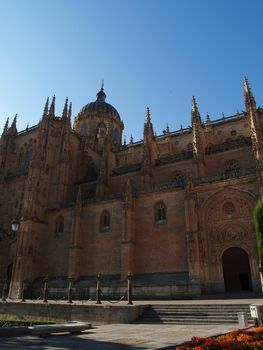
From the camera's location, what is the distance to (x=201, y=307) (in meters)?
15.9

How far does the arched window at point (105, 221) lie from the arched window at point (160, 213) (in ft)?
17.5

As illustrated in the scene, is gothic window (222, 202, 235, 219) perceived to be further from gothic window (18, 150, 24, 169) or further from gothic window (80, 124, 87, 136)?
gothic window (80, 124, 87, 136)

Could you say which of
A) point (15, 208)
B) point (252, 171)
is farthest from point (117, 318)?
point (15, 208)

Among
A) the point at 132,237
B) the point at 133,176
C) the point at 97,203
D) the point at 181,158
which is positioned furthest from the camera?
the point at 133,176

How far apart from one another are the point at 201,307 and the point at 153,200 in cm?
1366

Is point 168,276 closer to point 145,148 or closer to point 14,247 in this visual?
point 145,148

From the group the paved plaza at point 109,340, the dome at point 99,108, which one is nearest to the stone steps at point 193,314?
the paved plaza at point 109,340

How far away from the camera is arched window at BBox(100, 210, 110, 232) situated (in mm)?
Answer: 30478

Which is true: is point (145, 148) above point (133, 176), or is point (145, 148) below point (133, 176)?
above

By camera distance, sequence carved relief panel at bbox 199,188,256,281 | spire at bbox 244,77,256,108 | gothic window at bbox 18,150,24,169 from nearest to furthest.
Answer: carved relief panel at bbox 199,188,256,281, spire at bbox 244,77,256,108, gothic window at bbox 18,150,24,169

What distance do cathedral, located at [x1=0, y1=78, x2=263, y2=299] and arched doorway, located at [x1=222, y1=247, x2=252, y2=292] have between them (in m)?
0.09

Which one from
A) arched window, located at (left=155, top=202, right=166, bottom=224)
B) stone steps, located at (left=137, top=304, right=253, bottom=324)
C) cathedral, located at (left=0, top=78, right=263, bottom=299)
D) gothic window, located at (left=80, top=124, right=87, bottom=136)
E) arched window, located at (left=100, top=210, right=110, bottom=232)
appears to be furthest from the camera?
gothic window, located at (left=80, top=124, right=87, bottom=136)

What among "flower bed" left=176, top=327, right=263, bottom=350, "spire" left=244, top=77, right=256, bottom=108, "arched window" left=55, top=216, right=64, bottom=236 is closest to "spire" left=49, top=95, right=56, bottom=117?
"arched window" left=55, top=216, right=64, bottom=236

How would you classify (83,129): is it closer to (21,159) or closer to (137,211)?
(21,159)
